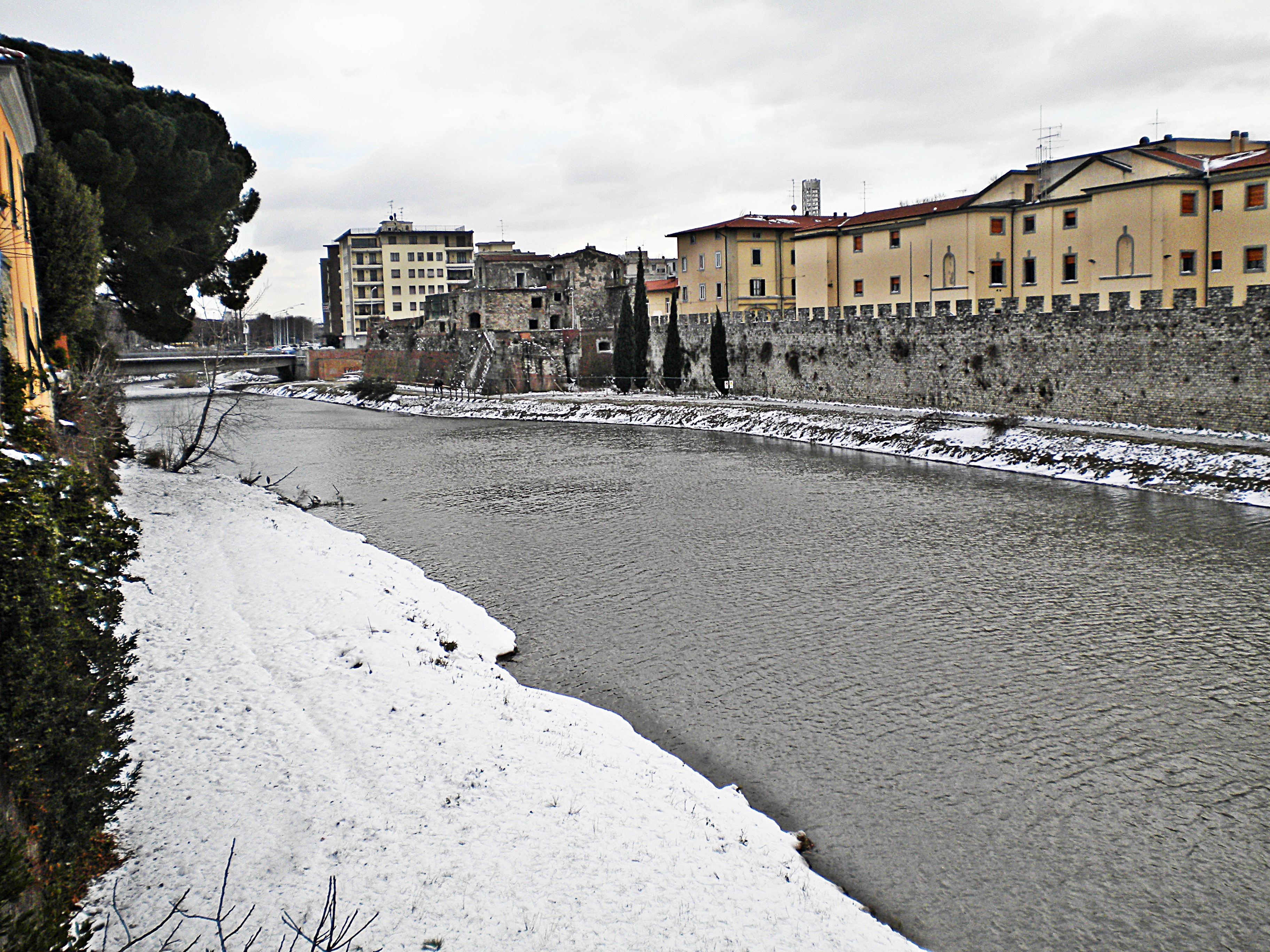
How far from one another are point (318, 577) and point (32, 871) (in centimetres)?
983

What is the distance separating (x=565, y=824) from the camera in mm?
7867

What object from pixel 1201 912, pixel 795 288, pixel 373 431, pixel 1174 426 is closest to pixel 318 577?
pixel 1201 912

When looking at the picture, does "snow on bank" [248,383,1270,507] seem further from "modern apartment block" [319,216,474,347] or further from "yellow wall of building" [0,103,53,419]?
"modern apartment block" [319,216,474,347]

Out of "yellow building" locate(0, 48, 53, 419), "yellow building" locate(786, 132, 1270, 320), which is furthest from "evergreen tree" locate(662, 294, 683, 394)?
"yellow building" locate(0, 48, 53, 419)

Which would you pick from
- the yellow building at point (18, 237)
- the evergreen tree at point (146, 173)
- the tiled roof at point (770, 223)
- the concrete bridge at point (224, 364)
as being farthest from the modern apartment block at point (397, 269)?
the yellow building at point (18, 237)

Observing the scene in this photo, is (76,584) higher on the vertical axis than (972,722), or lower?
higher

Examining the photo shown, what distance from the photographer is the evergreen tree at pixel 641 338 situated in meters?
53.3

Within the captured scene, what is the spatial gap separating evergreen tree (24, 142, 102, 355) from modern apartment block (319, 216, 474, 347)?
96728 millimetres

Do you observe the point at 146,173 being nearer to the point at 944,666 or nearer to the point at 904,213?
the point at 944,666

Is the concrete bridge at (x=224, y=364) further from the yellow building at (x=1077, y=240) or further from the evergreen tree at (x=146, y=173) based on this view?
the yellow building at (x=1077, y=240)

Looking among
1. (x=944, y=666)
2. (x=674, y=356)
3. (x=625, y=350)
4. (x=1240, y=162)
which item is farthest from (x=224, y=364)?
(x=944, y=666)

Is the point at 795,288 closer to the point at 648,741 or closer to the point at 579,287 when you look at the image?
the point at 579,287

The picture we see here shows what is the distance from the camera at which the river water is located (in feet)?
25.1

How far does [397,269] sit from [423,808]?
116m
